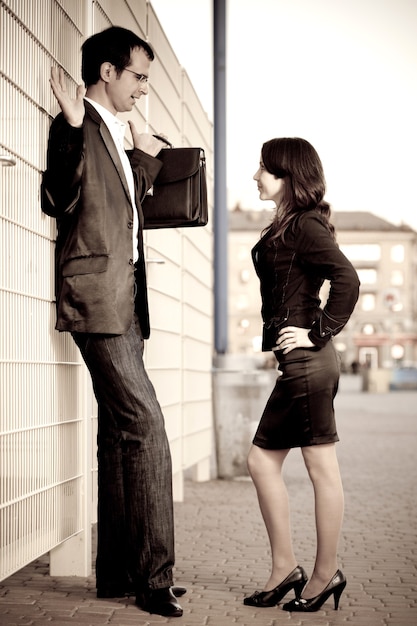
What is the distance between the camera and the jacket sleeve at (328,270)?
4234 millimetres

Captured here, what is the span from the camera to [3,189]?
13.5 feet

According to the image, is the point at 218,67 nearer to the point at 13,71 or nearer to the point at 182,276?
the point at 182,276

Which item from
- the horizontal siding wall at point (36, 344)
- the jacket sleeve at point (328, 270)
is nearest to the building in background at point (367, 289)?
the horizontal siding wall at point (36, 344)

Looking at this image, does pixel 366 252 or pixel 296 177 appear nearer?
pixel 296 177

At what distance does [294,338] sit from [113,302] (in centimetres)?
74

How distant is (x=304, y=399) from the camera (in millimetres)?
4324

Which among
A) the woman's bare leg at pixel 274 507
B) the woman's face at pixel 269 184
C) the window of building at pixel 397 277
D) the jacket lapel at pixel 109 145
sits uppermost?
the window of building at pixel 397 277

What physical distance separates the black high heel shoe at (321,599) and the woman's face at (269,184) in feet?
5.19

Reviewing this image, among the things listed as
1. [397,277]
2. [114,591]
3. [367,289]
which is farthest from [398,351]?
[114,591]

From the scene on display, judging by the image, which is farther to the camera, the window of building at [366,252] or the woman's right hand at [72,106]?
the window of building at [366,252]

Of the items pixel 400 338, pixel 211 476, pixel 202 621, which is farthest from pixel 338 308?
pixel 400 338

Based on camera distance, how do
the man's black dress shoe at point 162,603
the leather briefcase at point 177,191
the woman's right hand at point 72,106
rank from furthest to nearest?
the leather briefcase at point 177,191 → the man's black dress shoe at point 162,603 → the woman's right hand at point 72,106

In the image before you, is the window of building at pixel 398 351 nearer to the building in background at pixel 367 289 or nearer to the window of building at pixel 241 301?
the building in background at pixel 367 289

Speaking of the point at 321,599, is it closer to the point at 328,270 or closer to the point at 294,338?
the point at 294,338
